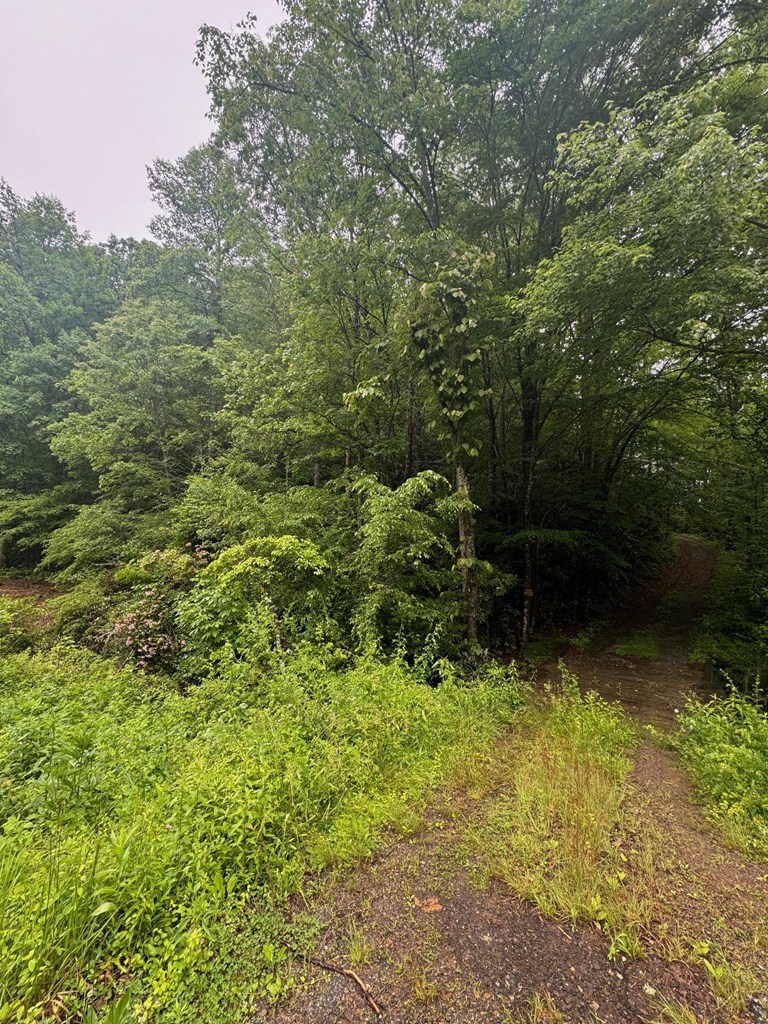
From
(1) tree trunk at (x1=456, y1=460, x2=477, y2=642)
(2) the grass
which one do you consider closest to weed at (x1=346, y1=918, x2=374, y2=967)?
(1) tree trunk at (x1=456, y1=460, x2=477, y2=642)

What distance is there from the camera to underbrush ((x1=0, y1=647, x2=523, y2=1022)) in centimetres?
158

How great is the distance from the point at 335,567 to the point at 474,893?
457 cm

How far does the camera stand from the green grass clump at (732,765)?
254 cm

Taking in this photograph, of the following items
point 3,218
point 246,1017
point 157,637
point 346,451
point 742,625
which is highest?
point 3,218

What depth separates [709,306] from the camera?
4379 millimetres

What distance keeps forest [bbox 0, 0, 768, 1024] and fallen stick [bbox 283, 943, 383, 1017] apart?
0.02m

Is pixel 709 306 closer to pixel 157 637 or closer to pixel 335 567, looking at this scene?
pixel 335 567

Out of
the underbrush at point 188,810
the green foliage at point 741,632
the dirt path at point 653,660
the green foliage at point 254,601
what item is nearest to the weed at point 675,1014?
the underbrush at point 188,810

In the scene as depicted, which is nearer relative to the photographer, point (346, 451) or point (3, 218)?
point (346, 451)

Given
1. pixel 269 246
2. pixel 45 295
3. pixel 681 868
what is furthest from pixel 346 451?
pixel 45 295

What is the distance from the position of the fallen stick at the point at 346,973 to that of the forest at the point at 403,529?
0.07 ft

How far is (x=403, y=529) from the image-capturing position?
5.70 meters

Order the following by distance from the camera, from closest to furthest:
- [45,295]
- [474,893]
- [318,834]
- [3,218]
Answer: [474,893]
[318,834]
[45,295]
[3,218]

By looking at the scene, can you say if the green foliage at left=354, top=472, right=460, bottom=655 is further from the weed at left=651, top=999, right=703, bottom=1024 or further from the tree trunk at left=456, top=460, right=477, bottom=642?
the weed at left=651, top=999, right=703, bottom=1024
